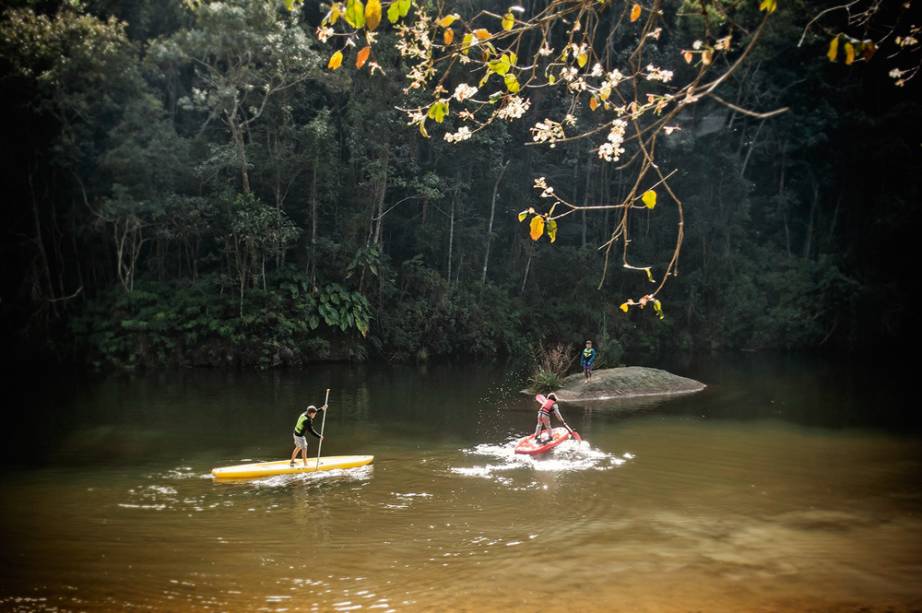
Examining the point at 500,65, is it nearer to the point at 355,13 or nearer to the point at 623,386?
the point at 355,13

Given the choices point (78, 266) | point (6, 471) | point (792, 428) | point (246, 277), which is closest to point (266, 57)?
point (246, 277)

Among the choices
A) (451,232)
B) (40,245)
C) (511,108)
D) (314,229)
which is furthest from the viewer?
(451,232)

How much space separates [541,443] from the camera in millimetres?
13680

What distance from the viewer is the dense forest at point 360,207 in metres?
22.9

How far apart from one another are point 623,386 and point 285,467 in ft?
36.2

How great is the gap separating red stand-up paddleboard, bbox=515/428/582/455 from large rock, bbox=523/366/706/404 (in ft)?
18.0

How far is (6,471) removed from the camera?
39.3 feet

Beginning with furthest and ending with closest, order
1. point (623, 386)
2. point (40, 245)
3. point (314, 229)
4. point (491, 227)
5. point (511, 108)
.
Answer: point (491, 227), point (314, 229), point (40, 245), point (623, 386), point (511, 108)

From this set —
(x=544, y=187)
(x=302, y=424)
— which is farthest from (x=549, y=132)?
(x=302, y=424)

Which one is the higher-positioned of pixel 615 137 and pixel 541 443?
pixel 615 137

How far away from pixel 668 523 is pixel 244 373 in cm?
1594

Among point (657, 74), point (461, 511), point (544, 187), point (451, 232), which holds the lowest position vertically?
point (461, 511)

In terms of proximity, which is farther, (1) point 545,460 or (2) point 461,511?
(1) point 545,460

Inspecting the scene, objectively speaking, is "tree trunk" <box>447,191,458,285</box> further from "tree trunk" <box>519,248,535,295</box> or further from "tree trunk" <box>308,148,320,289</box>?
"tree trunk" <box>308,148,320,289</box>
